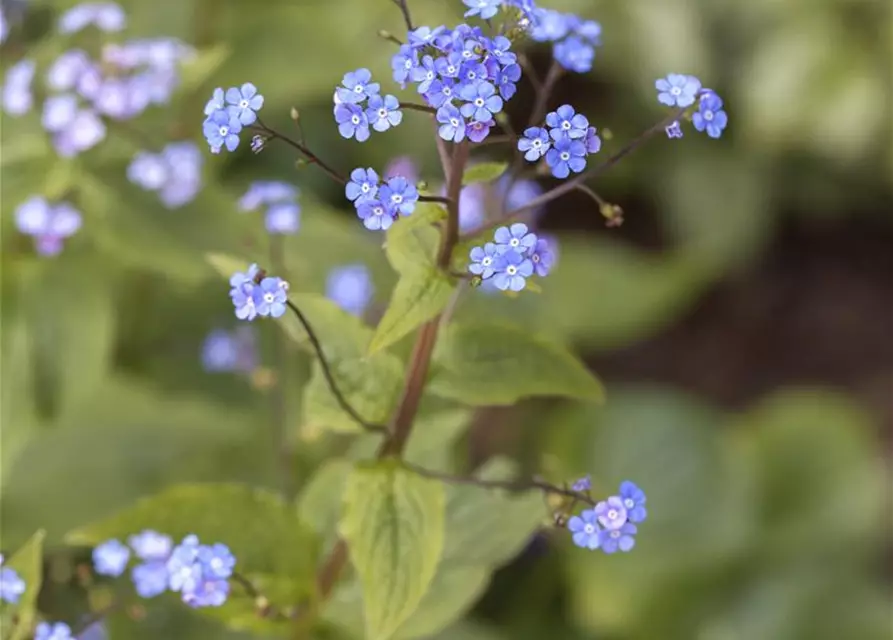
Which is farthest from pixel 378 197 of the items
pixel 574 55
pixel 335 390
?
pixel 574 55

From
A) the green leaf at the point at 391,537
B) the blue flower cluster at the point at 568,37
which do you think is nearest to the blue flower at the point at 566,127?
the blue flower cluster at the point at 568,37

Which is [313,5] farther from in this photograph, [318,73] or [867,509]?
[867,509]

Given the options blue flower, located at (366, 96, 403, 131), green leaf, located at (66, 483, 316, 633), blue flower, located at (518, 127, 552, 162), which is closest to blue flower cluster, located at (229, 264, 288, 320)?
blue flower, located at (366, 96, 403, 131)

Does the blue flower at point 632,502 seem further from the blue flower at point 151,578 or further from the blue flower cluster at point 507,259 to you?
the blue flower at point 151,578

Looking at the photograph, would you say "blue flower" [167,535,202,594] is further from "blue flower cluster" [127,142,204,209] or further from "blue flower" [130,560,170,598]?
"blue flower cluster" [127,142,204,209]

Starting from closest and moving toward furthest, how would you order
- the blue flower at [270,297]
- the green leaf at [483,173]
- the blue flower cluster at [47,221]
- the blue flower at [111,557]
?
the blue flower at [270,297]
the green leaf at [483,173]
the blue flower at [111,557]
the blue flower cluster at [47,221]

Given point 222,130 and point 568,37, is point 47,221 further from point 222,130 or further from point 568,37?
point 568,37

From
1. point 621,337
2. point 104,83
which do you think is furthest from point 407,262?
point 621,337
